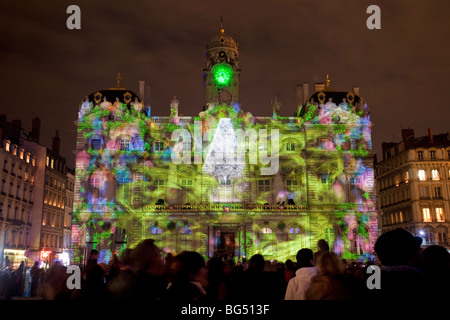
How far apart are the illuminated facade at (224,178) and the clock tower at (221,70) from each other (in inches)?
111

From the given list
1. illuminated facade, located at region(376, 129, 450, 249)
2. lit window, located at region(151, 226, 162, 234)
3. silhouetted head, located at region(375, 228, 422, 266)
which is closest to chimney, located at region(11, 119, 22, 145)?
lit window, located at region(151, 226, 162, 234)

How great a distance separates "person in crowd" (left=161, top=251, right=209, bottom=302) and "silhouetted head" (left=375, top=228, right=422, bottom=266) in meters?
2.12

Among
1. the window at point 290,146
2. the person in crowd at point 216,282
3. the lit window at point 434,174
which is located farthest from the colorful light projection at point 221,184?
the person in crowd at point 216,282

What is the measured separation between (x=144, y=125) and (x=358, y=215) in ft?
74.2

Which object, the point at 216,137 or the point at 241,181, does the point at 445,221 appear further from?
the point at 216,137

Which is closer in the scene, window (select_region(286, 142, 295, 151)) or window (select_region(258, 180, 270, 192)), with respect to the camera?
window (select_region(258, 180, 270, 192))

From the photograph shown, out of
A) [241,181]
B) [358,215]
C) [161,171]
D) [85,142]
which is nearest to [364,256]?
[358,215]

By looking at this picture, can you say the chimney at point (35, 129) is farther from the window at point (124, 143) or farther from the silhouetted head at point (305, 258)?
the silhouetted head at point (305, 258)

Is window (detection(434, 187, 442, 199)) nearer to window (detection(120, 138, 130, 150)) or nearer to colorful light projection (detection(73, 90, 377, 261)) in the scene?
colorful light projection (detection(73, 90, 377, 261))

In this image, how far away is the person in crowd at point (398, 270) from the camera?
4496mm

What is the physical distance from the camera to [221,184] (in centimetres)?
4297

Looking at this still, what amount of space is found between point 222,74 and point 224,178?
12.4m

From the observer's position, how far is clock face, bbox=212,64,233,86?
48.2m
